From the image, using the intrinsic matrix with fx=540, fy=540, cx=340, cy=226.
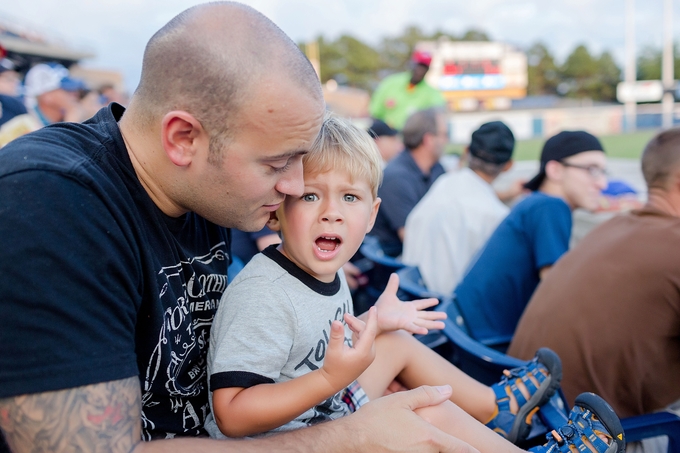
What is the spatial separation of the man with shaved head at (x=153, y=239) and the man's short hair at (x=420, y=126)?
4011mm

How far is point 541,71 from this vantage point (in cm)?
7238

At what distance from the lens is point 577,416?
1712 mm

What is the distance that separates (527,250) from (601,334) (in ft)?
2.99

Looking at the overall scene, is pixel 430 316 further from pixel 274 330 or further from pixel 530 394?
pixel 274 330

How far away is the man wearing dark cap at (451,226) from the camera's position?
389 cm

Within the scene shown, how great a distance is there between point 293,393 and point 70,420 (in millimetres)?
538

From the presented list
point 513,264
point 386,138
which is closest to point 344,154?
point 513,264

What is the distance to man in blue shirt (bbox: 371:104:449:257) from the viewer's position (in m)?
5.09

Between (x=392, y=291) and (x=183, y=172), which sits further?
(x=392, y=291)

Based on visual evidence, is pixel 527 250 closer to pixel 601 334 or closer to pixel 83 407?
pixel 601 334

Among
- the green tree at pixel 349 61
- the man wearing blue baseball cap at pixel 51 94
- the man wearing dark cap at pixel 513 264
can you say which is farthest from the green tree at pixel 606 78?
the man wearing dark cap at pixel 513 264

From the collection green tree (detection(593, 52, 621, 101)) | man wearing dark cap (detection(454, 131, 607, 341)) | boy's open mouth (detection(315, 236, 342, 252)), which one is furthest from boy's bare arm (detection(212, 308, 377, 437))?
green tree (detection(593, 52, 621, 101))

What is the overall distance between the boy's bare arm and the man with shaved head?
0.25 ft

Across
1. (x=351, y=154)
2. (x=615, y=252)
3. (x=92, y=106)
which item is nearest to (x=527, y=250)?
(x=615, y=252)
